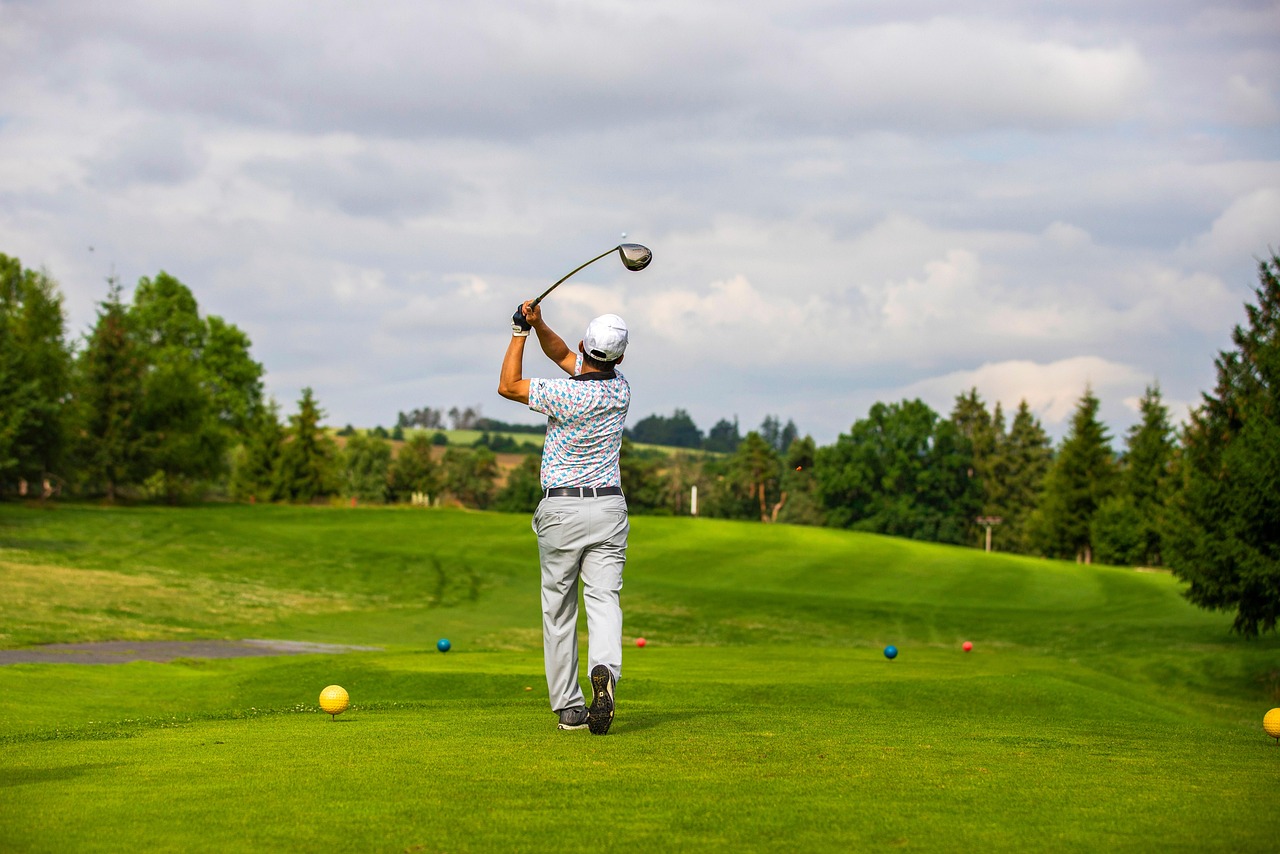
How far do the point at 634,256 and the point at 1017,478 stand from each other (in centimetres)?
11962

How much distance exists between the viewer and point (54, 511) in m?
59.5

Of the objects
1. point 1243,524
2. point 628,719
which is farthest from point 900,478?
point 628,719

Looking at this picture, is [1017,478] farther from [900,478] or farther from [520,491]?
[520,491]

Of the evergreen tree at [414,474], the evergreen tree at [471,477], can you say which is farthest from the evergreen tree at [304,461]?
the evergreen tree at [471,477]

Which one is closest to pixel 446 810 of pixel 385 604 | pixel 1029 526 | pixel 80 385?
pixel 385 604

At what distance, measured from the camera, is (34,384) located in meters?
60.6

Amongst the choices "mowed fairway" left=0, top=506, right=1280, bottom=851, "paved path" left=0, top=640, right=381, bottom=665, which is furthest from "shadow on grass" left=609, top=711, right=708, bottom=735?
"paved path" left=0, top=640, right=381, bottom=665

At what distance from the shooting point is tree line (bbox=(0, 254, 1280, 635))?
2986cm

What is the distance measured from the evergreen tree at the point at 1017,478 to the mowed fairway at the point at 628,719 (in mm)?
71438

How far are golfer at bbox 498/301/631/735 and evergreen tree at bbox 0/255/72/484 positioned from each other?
53.6 meters

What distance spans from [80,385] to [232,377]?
24.3m

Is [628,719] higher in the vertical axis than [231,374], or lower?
lower

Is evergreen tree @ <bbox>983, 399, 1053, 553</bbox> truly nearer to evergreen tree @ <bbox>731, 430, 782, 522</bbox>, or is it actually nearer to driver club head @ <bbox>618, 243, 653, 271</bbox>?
evergreen tree @ <bbox>731, 430, 782, 522</bbox>

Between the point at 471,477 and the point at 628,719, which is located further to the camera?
the point at 471,477
